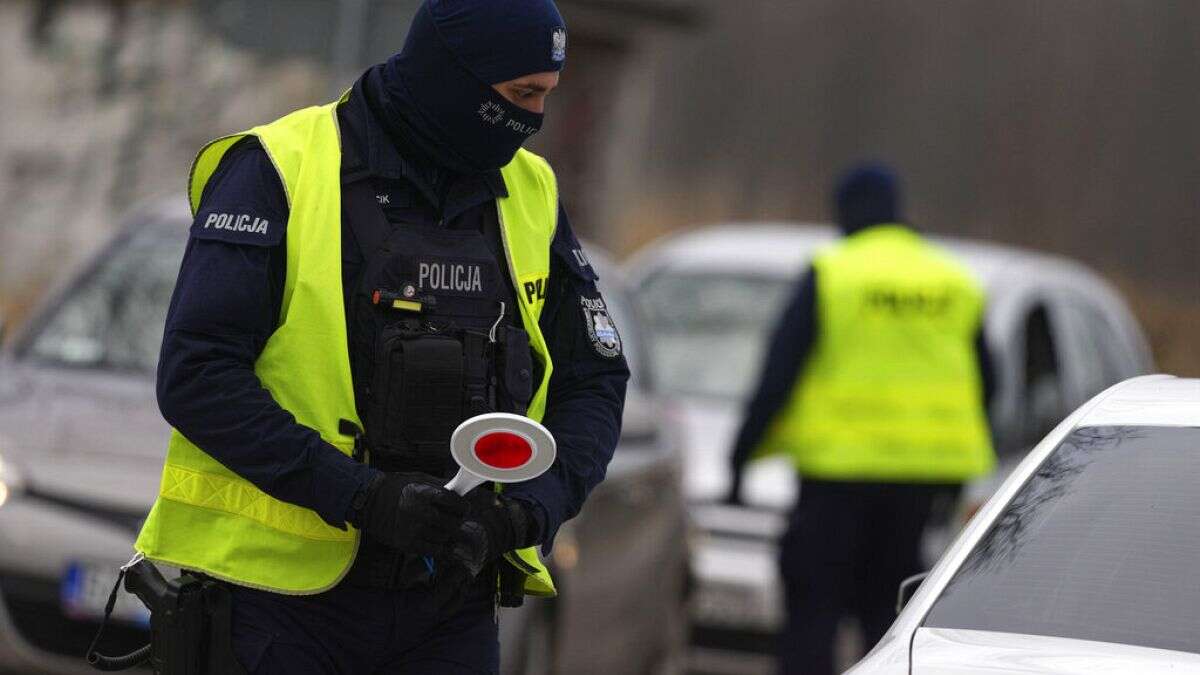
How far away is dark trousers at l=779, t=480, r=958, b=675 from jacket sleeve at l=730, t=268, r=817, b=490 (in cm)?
27

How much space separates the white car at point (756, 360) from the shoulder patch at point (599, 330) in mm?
4126

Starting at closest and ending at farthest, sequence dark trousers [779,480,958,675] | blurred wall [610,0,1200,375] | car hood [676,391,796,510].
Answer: dark trousers [779,480,958,675], car hood [676,391,796,510], blurred wall [610,0,1200,375]

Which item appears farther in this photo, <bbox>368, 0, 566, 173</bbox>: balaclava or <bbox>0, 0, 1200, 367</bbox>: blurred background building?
<bbox>0, 0, 1200, 367</bbox>: blurred background building

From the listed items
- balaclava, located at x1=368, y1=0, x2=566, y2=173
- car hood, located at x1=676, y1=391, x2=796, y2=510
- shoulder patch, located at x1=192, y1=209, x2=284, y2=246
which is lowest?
car hood, located at x1=676, y1=391, x2=796, y2=510

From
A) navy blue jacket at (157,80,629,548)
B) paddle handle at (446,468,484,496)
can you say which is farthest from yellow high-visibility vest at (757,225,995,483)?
paddle handle at (446,468,484,496)

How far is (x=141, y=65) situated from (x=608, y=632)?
6.49m

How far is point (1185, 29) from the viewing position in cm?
2431

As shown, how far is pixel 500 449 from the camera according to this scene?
3580mm

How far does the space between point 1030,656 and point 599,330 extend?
0.93m

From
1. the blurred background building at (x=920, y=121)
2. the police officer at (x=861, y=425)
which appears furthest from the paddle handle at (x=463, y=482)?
the blurred background building at (x=920, y=121)

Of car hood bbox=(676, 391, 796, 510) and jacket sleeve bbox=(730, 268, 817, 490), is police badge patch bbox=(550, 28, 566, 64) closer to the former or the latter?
jacket sleeve bbox=(730, 268, 817, 490)

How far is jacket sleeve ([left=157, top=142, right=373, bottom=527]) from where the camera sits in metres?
3.61

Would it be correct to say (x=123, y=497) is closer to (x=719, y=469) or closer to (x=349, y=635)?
(x=349, y=635)

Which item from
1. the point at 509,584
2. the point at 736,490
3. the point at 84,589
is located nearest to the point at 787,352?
the point at 736,490
